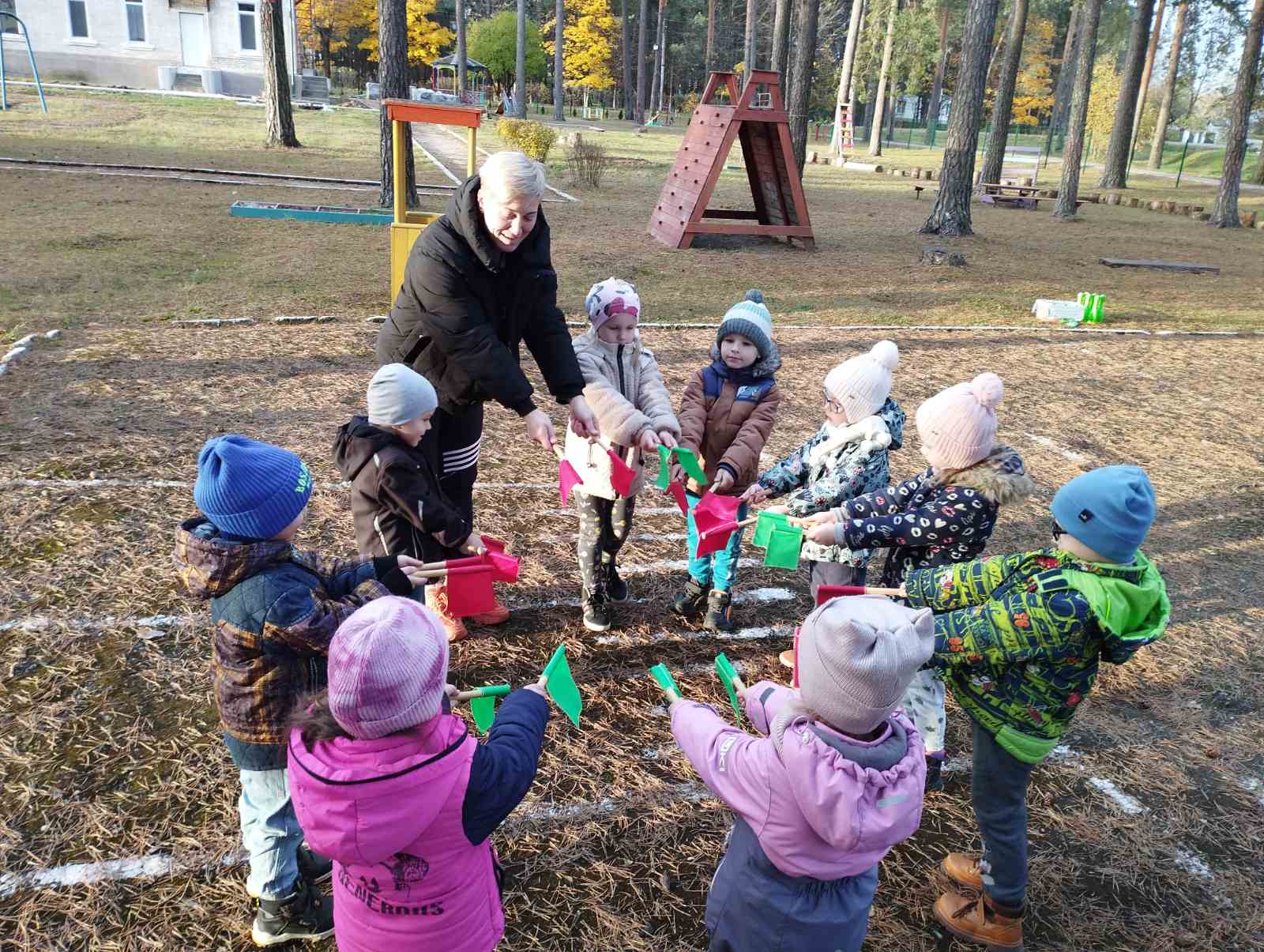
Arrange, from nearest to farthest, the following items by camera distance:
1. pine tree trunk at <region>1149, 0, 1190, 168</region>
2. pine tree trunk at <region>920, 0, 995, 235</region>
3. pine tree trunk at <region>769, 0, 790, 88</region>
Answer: pine tree trunk at <region>920, 0, 995, 235</region> → pine tree trunk at <region>769, 0, 790, 88</region> → pine tree trunk at <region>1149, 0, 1190, 168</region>

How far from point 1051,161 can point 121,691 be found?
52253mm

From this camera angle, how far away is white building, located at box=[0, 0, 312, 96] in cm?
3647

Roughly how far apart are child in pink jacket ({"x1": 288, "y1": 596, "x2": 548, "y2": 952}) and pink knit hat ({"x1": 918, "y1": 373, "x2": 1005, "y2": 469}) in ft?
5.49

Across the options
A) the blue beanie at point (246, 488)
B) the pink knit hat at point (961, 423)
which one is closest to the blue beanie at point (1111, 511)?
the pink knit hat at point (961, 423)

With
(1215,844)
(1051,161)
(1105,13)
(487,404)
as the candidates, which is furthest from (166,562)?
(1105,13)

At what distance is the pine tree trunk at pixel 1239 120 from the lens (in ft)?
60.1

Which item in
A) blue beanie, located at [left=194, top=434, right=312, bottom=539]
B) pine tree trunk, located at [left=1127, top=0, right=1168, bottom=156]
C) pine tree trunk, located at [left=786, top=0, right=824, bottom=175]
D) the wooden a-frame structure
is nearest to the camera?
blue beanie, located at [left=194, top=434, right=312, bottom=539]

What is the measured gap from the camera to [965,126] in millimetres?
14844

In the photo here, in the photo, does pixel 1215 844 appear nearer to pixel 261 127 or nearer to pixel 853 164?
pixel 261 127

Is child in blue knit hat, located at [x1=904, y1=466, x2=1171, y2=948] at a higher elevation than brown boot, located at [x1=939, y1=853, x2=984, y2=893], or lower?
higher

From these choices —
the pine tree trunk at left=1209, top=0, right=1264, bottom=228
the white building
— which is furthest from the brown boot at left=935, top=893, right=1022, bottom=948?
the white building

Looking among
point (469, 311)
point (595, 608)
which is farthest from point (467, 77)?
point (595, 608)

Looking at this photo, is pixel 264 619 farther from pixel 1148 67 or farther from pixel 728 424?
pixel 1148 67

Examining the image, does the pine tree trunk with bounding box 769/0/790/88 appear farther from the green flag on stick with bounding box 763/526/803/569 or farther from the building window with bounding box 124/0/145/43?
the building window with bounding box 124/0/145/43
